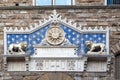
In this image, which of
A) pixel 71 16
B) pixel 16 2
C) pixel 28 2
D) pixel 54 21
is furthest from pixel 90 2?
pixel 16 2

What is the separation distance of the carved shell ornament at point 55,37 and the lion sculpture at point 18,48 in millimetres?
644

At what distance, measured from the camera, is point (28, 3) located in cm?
1612

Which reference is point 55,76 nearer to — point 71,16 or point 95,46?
point 95,46

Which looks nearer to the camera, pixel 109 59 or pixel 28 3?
pixel 109 59

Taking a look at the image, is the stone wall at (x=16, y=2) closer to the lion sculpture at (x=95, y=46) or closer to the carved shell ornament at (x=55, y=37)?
the carved shell ornament at (x=55, y=37)

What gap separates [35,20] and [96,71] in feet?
6.86

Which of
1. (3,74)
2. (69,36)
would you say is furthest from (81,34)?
(3,74)

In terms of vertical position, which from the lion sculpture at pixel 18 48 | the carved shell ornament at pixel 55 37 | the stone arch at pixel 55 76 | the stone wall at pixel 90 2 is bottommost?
the stone arch at pixel 55 76

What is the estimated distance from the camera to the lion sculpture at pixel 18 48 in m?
15.2

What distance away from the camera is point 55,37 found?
1534 cm

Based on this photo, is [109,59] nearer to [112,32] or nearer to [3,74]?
[112,32]

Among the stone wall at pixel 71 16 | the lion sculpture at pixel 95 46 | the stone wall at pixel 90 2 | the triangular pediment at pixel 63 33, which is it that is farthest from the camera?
the stone wall at pixel 90 2

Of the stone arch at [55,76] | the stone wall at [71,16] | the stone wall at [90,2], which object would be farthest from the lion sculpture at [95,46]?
the stone wall at [90,2]

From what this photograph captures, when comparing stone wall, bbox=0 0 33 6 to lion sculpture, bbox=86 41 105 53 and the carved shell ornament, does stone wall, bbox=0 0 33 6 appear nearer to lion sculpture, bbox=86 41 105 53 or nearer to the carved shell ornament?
the carved shell ornament
